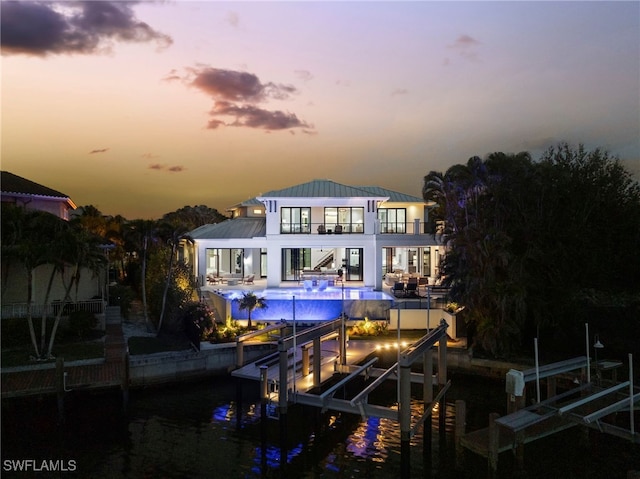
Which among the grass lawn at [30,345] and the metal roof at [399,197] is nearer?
the grass lawn at [30,345]

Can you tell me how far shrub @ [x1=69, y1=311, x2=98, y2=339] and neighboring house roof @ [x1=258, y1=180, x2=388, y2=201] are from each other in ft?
44.7

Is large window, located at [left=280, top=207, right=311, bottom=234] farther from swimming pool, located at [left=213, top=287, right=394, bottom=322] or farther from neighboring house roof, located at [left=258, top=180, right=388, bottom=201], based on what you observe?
swimming pool, located at [left=213, top=287, right=394, bottom=322]

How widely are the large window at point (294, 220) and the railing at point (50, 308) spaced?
1352 cm

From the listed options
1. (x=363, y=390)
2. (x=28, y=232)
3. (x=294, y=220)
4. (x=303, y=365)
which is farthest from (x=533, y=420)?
(x=294, y=220)

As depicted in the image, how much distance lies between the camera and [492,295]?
21.2 m

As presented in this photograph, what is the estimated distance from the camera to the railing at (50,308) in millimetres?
21922

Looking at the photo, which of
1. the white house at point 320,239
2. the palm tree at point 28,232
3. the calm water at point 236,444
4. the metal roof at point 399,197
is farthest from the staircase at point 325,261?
the palm tree at point 28,232

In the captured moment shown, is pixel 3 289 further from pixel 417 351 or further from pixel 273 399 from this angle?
pixel 417 351

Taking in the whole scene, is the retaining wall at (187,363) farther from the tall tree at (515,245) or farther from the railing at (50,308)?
the tall tree at (515,245)

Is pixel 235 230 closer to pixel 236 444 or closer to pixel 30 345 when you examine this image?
pixel 30 345

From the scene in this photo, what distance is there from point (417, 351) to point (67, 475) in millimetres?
10405

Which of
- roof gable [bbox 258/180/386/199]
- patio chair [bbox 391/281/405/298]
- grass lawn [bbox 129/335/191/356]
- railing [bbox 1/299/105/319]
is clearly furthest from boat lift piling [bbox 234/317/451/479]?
roof gable [bbox 258/180/386/199]

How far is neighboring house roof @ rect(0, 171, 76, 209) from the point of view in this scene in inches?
1055

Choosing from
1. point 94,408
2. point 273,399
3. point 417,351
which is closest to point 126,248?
point 94,408
